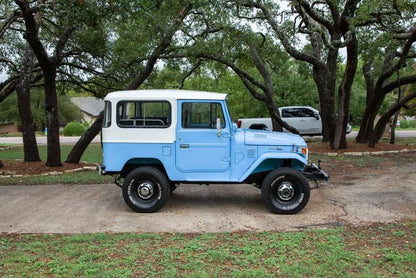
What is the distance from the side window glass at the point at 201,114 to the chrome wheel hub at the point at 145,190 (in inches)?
47.7

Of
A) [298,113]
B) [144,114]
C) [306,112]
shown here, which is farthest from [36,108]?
[144,114]

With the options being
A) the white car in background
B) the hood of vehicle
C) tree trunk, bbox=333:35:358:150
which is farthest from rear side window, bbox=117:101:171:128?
the white car in background

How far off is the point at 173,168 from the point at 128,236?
1.70m

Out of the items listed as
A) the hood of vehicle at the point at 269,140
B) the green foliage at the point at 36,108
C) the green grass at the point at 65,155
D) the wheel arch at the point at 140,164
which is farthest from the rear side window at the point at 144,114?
the green foliage at the point at 36,108

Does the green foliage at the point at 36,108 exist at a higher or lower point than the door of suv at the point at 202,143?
higher

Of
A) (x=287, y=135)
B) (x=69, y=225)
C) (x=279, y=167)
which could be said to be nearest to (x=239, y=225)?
(x=279, y=167)

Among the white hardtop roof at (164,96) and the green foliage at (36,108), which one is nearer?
the white hardtop roof at (164,96)

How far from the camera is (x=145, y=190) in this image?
23.7ft

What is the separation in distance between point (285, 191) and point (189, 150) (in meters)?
1.79

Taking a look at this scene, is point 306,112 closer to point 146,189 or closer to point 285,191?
point 285,191

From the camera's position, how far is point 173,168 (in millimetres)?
7164

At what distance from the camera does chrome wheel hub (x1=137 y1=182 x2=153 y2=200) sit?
7.21 metres

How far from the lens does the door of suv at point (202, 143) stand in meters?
7.09

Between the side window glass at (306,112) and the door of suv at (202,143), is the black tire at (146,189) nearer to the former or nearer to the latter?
the door of suv at (202,143)
